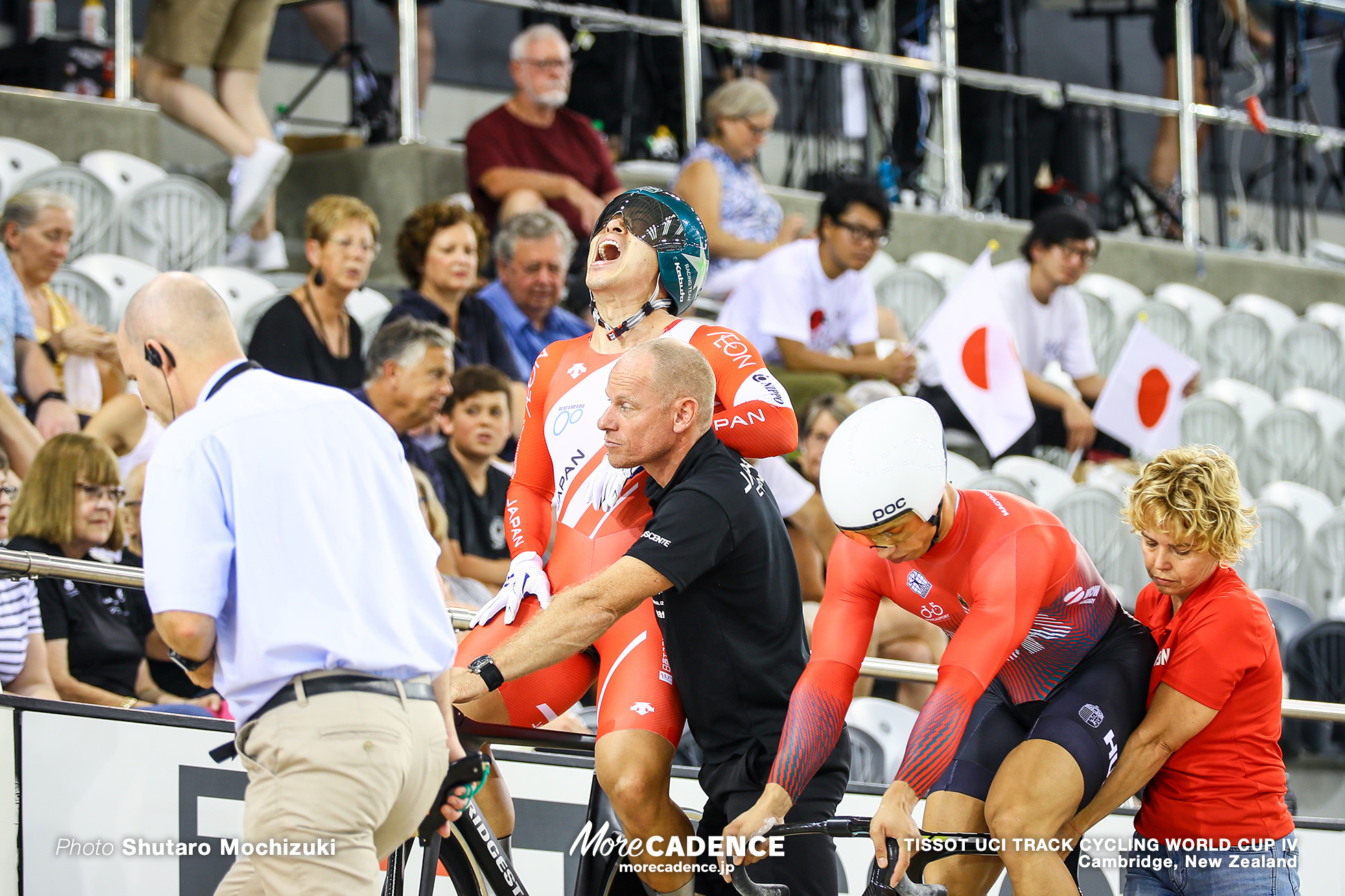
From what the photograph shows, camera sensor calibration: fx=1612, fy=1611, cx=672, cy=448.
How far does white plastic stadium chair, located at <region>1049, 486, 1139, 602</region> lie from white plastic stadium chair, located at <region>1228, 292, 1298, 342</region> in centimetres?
361

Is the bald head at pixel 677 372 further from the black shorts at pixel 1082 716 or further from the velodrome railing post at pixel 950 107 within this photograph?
the velodrome railing post at pixel 950 107

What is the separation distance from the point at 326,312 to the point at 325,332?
88mm

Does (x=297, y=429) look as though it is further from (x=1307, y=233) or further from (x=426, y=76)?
(x=1307, y=233)

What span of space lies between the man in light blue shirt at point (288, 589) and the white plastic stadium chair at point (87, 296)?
3536mm

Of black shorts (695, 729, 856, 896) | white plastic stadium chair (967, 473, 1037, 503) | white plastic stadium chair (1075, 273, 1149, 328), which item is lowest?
black shorts (695, 729, 856, 896)

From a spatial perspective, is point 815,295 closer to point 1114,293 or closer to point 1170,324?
point 1114,293

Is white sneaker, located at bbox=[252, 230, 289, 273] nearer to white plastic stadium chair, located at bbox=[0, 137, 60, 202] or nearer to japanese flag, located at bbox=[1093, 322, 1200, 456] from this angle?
white plastic stadium chair, located at bbox=[0, 137, 60, 202]

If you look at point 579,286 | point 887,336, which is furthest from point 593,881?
point 887,336

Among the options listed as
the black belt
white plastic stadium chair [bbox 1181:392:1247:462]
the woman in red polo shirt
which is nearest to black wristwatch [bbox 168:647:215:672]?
the black belt

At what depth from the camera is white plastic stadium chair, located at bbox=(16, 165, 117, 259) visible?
664 cm

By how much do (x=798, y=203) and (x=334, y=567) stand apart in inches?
283

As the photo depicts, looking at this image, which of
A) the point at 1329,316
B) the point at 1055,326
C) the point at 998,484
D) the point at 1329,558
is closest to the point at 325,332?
the point at 998,484

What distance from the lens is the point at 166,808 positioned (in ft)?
13.5

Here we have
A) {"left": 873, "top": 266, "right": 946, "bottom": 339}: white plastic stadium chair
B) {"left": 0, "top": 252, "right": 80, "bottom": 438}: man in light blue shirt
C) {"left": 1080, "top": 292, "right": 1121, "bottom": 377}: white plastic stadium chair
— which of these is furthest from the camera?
{"left": 1080, "top": 292, "right": 1121, "bottom": 377}: white plastic stadium chair
